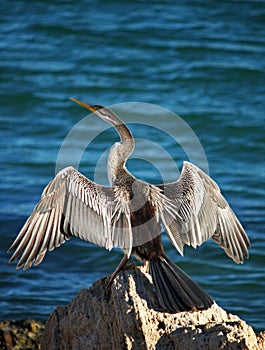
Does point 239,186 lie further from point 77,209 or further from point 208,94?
point 77,209

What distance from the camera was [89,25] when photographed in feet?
57.1

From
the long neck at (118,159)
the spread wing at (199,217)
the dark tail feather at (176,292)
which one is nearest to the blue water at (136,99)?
the spread wing at (199,217)

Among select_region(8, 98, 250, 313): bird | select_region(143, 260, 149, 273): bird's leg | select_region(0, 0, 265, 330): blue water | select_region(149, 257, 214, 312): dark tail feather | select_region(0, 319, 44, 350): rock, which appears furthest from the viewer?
select_region(0, 0, 265, 330): blue water

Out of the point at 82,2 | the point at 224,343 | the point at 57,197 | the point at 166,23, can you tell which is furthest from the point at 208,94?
the point at 224,343

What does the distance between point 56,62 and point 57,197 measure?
1020cm

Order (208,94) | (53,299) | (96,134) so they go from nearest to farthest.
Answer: (53,299) → (96,134) → (208,94)

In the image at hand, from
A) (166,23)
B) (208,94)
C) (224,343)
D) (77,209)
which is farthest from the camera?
(166,23)

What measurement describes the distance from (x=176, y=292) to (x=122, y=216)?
3.09 feet

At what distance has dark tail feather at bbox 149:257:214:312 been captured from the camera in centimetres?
569

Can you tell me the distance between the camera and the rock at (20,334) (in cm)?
784

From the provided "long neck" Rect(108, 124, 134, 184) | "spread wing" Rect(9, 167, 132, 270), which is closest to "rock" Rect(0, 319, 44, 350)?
"spread wing" Rect(9, 167, 132, 270)

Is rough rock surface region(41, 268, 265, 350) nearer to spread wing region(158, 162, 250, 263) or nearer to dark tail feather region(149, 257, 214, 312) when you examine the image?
dark tail feather region(149, 257, 214, 312)

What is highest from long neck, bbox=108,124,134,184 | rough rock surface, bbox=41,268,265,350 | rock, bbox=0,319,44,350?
long neck, bbox=108,124,134,184

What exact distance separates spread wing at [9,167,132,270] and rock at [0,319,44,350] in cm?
148
